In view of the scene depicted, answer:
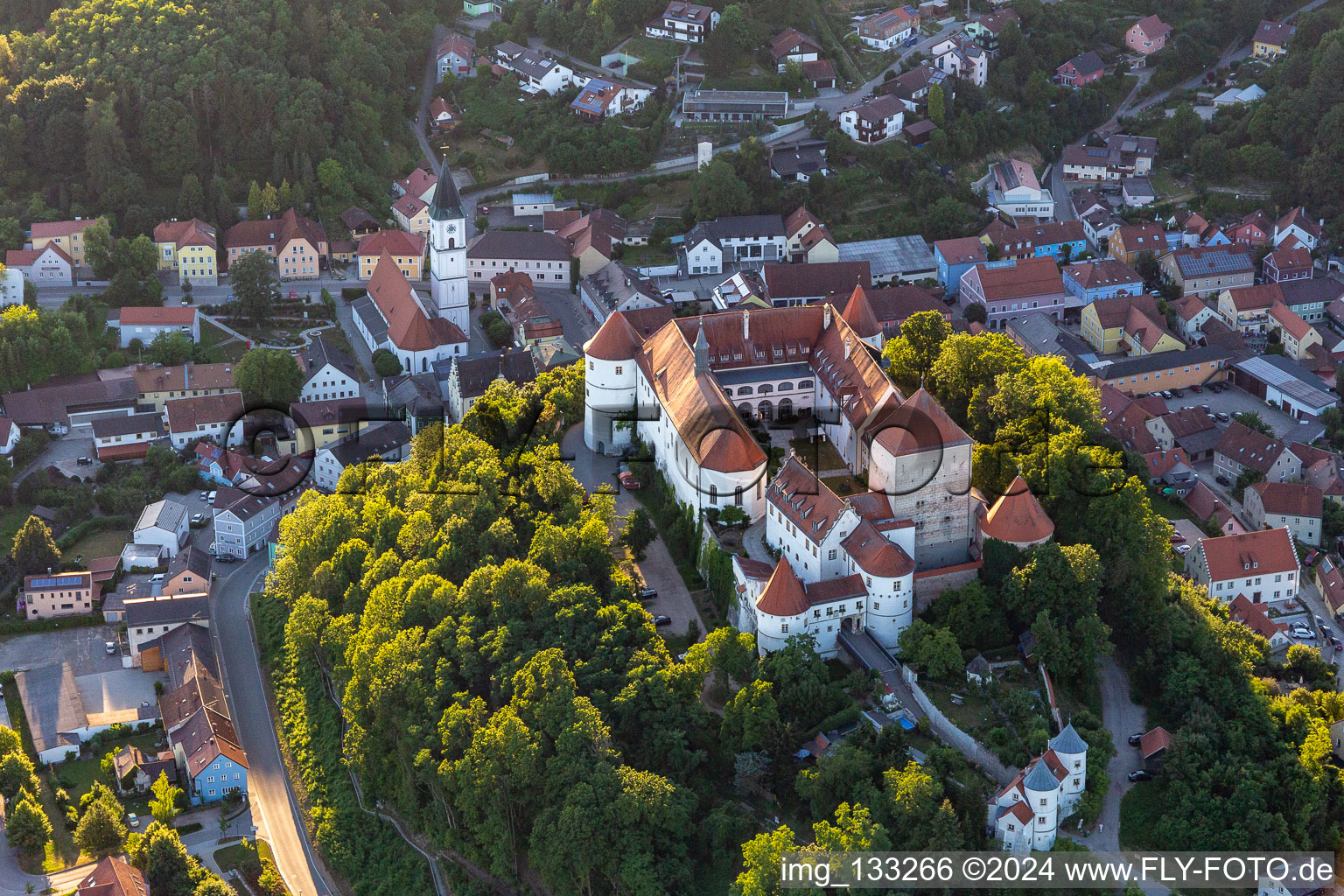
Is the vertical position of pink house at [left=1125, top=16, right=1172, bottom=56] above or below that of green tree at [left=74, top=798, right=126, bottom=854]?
above

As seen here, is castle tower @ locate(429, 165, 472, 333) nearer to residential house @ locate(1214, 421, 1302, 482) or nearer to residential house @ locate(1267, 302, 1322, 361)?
residential house @ locate(1214, 421, 1302, 482)

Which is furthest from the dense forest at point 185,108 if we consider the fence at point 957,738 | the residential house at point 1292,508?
the fence at point 957,738

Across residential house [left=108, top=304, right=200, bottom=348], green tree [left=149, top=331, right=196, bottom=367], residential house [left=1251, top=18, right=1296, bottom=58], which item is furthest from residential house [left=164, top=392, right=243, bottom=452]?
residential house [left=1251, top=18, right=1296, bottom=58]

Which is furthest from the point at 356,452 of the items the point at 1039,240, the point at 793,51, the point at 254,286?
the point at 793,51

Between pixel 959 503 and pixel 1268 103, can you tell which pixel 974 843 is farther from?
pixel 1268 103

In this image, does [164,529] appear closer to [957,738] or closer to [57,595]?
[57,595]

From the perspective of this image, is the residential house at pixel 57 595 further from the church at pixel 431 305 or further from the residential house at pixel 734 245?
the residential house at pixel 734 245

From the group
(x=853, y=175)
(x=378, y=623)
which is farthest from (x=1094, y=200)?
(x=378, y=623)

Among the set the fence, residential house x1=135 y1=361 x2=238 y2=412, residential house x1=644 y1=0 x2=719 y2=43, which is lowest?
residential house x1=135 y1=361 x2=238 y2=412
